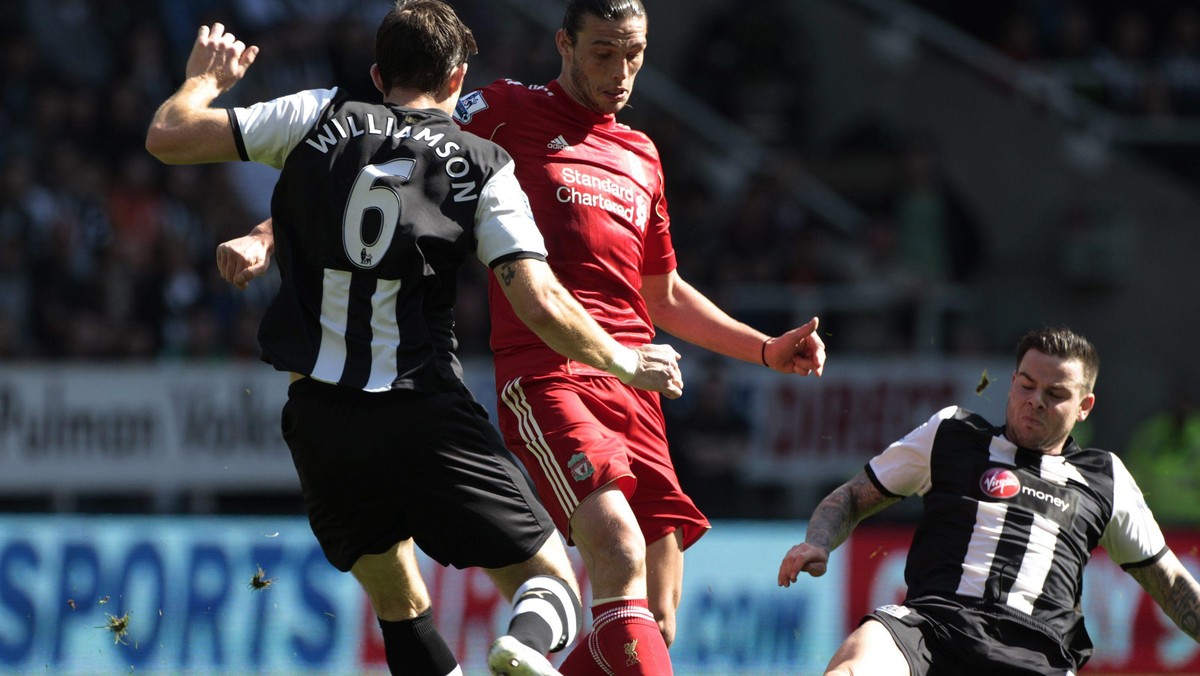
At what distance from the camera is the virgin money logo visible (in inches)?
202

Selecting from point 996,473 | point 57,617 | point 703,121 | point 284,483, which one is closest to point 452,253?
point 996,473

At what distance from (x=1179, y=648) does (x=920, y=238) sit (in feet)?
18.0

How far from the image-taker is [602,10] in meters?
5.12

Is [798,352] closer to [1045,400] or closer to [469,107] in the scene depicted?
[1045,400]

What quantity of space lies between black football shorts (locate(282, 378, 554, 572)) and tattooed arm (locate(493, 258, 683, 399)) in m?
0.32

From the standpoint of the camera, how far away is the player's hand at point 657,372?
439 centimetres

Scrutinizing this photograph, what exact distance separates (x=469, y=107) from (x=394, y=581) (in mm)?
1632

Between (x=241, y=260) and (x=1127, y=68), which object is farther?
(x=1127, y=68)

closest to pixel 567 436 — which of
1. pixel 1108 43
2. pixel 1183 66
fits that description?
pixel 1183 66

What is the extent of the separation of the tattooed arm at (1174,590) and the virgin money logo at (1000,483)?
529mm

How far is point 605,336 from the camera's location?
4391mm

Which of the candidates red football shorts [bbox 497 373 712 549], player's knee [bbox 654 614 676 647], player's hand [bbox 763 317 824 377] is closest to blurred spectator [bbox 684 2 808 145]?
player's hand [bbox 763 317 824 377]

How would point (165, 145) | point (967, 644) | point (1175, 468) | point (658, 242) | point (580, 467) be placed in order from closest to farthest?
1. point (165, 145)
2. point (580, 467)
3. point (967, 644)
4. point (658, 242)
5. point (1175, 468)

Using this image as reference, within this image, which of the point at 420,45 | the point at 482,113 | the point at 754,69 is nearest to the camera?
the point at 420,45
